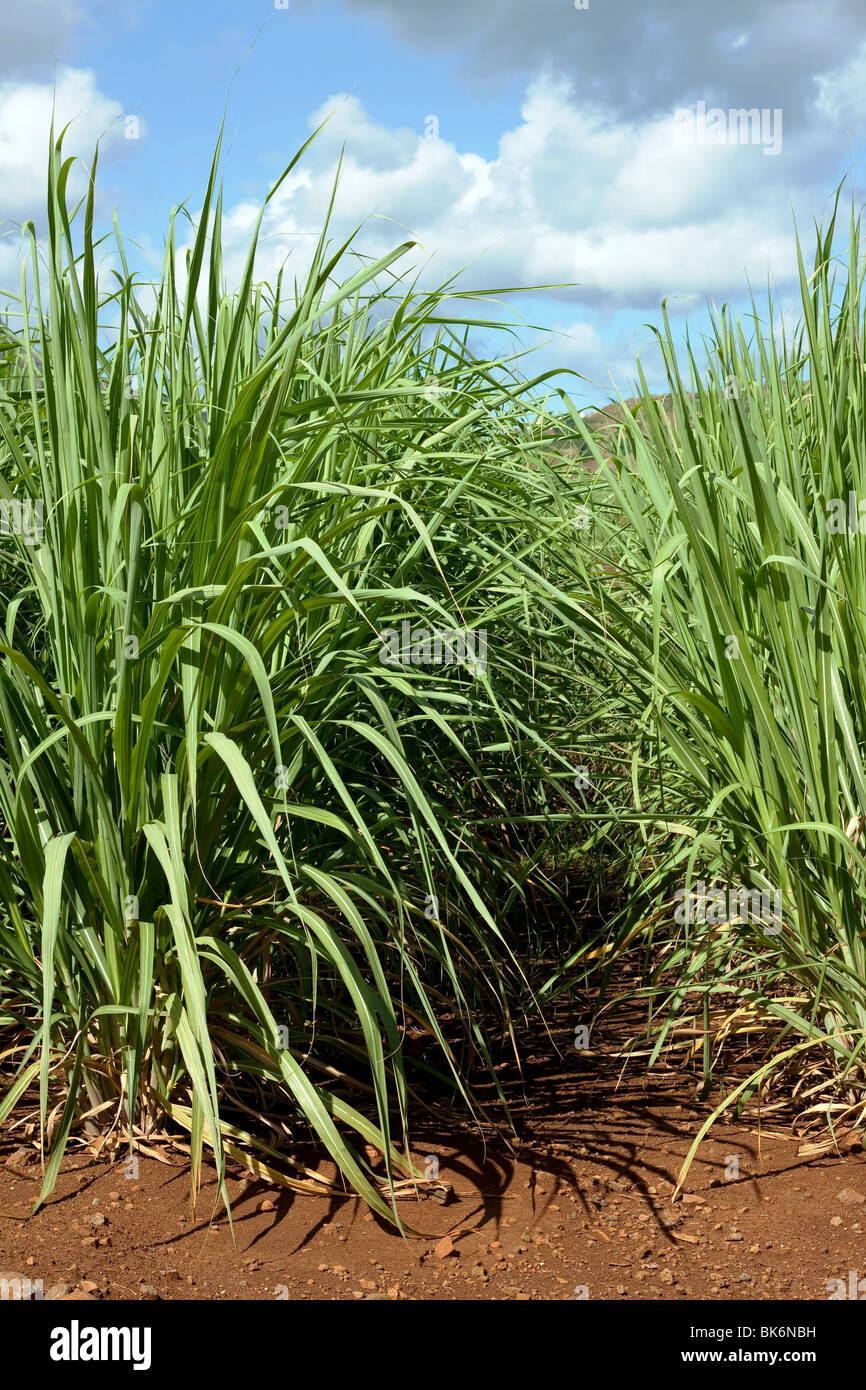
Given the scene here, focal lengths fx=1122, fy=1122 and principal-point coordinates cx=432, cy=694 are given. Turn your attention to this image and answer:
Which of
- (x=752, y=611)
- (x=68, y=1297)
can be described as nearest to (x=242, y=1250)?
(x=68, y=1297)

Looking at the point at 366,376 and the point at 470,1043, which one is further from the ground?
the point at 366,376

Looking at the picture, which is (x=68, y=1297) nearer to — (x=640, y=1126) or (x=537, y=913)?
(x=640, y=1126)

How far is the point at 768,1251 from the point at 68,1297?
1.04 metres

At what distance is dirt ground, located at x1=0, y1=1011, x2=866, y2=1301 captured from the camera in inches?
63.6

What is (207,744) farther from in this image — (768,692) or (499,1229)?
(768,692)

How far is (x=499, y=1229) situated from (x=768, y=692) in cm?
107

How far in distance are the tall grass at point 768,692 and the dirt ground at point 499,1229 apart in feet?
0.68

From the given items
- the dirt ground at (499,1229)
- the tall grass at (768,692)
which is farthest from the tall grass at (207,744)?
the tall grass at (768,692)

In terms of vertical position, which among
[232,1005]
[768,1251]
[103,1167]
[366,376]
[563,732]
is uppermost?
[366,376]

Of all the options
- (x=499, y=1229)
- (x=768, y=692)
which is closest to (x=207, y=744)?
(x=499, y=1229)

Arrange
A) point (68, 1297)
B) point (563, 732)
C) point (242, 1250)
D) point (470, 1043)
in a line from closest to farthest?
1. point (68, 1297)
2. point (242, 1250)
3. point (470, 1043)
4. point (563, 732)

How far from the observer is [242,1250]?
1.66 m

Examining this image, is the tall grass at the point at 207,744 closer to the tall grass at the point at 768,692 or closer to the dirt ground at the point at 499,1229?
the dirt ground at the point at 499,1229

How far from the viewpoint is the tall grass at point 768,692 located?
1963mm
